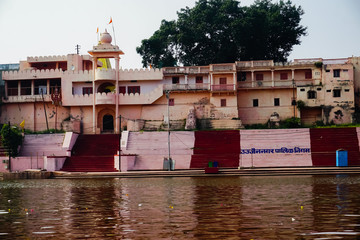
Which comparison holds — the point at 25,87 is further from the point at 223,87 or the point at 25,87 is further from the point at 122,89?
the point at 223,87

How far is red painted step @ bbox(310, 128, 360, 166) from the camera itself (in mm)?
38281

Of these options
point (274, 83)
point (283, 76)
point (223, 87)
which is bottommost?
point (223, 87)

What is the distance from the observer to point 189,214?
15258 mm

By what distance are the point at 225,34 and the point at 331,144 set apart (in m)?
20.6

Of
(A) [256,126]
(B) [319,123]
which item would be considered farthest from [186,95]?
(B) [319,123]

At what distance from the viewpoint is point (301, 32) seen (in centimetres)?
5888

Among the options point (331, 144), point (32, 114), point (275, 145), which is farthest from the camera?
point (32, 114)

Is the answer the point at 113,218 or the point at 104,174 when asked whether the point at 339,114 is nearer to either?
the point at 104,174

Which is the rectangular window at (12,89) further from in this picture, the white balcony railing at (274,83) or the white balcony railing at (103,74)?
the white balcony railing at (274,83)

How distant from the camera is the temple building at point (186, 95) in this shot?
50406mm

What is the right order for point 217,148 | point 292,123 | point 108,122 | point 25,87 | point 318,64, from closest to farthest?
point 217,148 → point 292,123 → point 318,64 → point 108,122 → point 25,87

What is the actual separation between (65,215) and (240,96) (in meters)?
38.9

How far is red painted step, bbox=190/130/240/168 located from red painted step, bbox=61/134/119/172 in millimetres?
7003

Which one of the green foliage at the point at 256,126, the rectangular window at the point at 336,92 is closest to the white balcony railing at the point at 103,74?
the green foliage at the point at 256,126
